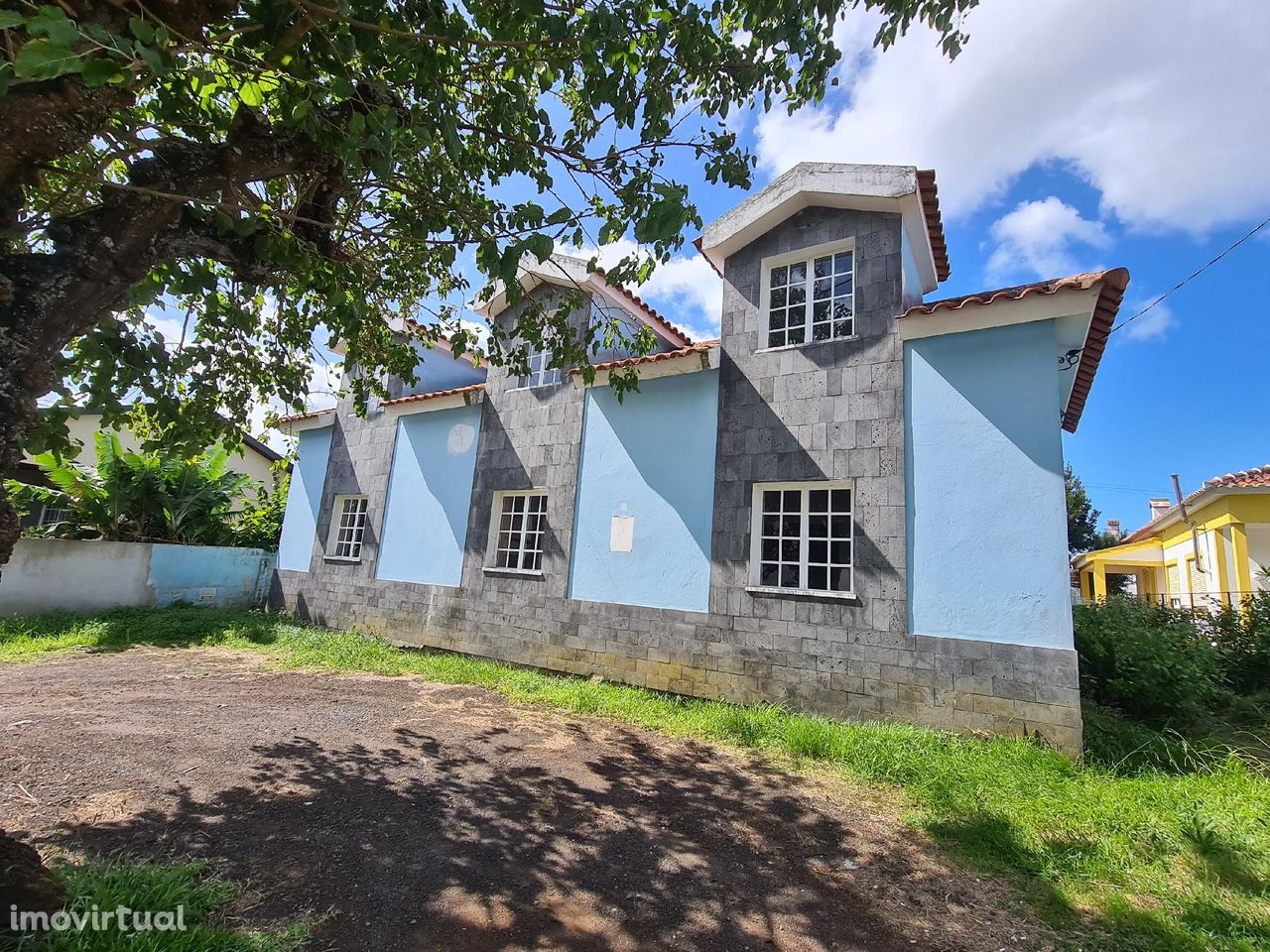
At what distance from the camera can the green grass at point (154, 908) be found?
2.35m

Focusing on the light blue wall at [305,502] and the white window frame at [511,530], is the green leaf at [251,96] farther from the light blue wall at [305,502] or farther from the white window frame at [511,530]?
the light blue wall at [305,502]

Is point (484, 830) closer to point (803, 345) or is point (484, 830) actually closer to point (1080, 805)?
point (1080, 805)

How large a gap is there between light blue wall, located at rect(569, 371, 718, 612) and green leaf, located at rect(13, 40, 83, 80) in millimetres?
6748

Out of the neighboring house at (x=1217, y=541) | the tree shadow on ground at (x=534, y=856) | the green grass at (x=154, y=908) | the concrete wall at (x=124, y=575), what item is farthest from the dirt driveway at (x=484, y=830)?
the neighboring house at (x=1217, y=541)

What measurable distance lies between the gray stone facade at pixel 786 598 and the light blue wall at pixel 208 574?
5843 millimetres

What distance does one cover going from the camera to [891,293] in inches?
279

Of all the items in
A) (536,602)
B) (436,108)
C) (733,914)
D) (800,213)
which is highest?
(800,213)

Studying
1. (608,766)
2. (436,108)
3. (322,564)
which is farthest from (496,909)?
(322,564)

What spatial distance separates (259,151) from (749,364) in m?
5.84

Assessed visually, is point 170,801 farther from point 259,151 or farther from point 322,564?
point 322,564

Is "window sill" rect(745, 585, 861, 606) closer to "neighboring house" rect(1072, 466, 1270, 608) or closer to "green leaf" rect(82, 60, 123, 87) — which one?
"neighboring house" rect(1072, 466, 1270, 608)

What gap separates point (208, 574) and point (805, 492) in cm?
1268

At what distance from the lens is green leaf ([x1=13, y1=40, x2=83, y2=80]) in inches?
72.7

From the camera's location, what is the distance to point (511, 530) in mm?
9930
